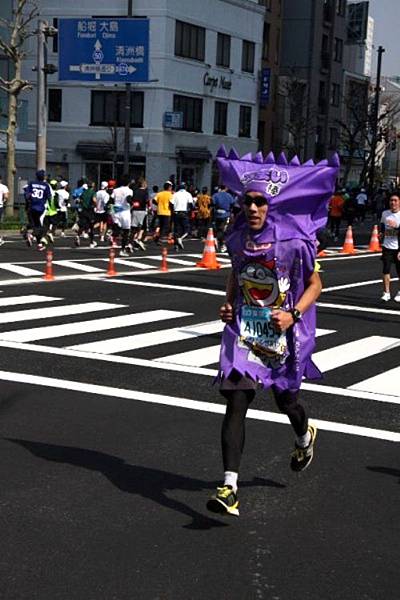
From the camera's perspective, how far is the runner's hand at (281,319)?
4.80m

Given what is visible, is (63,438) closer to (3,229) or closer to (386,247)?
(386,247)

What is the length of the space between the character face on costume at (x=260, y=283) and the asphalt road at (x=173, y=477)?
45.8 inches

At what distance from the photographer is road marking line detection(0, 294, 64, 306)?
1322 cm

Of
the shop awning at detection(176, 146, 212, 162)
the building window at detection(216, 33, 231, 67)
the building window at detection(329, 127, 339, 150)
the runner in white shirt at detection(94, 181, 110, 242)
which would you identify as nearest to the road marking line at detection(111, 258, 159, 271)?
the runner in white shirt at detection(94, 181, 110, 242)

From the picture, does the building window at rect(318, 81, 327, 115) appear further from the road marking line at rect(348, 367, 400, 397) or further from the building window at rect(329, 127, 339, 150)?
the road marking line at rect(348, 367, 400, 397)

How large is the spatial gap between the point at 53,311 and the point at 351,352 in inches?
172

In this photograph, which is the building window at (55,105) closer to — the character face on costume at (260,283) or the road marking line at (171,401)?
the road marking line at (171,401)

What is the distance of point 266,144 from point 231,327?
59.8m

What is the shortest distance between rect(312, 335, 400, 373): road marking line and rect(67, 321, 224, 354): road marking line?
1.68 metres

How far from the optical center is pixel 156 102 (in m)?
46.9

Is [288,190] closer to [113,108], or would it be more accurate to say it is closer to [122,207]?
[122,207]

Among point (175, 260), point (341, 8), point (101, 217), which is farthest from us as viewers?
point (341, 8)

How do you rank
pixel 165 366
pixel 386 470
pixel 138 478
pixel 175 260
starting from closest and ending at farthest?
pixel 138 478 → pixel 386 470 → pixel 165 366 → pixel 175 260

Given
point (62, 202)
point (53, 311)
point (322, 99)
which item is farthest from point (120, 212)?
point (322, 99)
